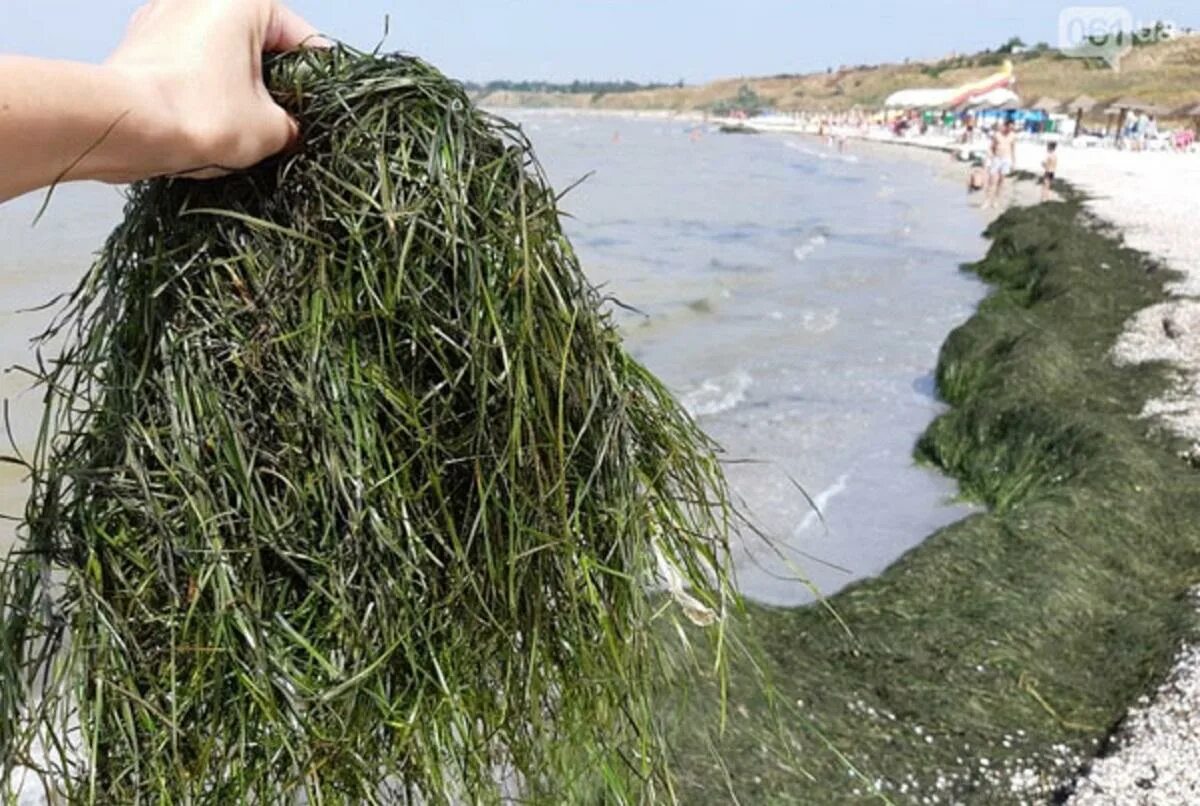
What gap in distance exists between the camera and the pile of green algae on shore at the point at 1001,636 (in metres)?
3.95

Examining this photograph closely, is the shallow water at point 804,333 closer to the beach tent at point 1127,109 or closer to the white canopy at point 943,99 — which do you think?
the beach tent at point 1127,109

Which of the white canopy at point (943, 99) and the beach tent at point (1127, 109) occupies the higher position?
the white canopy at point (943, 99)

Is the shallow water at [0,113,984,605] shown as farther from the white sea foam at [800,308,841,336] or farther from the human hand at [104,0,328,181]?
the human hand at [104,0,328,181]

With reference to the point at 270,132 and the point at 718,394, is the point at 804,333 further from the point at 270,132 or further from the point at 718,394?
the point at 270,132

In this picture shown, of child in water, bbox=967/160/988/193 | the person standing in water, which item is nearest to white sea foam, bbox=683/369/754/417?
the person standing in water

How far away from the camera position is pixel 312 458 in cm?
133

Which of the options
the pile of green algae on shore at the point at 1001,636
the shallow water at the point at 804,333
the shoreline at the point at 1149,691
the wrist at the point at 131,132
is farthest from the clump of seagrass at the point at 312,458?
the pile of green algae on shore at the point at 1001,636

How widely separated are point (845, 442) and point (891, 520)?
2.33 metres

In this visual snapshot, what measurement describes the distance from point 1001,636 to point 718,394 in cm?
762

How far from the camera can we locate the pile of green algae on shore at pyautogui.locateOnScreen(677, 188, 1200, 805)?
3.95 m

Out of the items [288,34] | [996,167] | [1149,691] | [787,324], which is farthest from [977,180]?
[288,34]

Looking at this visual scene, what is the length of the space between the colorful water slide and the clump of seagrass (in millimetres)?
77511

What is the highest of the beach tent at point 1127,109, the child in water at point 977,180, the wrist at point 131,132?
the beach tent at point 1127,109

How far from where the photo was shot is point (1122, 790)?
3.74 m
